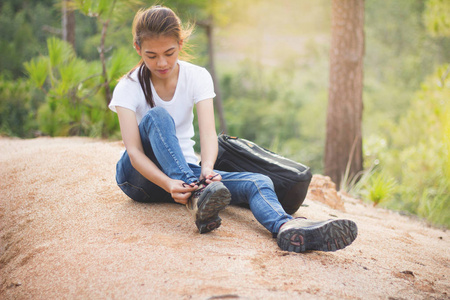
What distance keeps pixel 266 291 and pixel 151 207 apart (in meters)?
1.05

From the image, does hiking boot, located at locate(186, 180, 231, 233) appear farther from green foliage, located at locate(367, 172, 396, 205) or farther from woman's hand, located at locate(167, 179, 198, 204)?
green foliage, located at locate(367, 172, 396, 205)

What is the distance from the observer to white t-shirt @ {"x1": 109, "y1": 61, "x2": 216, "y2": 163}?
2.22 m

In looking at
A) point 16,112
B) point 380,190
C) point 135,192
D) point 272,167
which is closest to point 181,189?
point 135,192

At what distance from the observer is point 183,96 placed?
7.59 ft

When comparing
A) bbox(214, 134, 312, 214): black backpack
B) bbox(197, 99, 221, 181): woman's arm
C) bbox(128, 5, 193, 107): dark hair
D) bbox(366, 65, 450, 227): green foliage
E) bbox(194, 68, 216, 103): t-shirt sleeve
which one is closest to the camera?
bbox(128, 5, 193, 107): dark hair

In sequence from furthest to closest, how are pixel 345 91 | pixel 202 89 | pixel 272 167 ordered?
pixel 345 91 < pixel 272 167 < pixel 202 89

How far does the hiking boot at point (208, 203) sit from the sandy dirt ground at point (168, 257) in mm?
91

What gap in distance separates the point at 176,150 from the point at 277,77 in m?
22.5

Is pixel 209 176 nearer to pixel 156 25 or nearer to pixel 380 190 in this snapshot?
pixel 156 25

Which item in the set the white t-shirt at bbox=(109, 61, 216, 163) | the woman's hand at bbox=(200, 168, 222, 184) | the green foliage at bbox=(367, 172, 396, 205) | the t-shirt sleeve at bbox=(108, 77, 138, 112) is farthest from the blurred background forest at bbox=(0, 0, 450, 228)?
the woman's hand at bbox=(200, 168, 222, 184)

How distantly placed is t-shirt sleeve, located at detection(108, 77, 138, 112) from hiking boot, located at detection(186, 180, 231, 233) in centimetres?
61

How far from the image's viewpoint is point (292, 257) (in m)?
1.84

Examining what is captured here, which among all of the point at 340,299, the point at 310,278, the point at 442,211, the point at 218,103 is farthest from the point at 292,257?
the point at 218,103

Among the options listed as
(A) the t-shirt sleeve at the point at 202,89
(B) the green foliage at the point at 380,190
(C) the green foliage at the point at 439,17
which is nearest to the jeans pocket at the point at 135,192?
(A) the t-shirt sleeve at the point at 202,89
